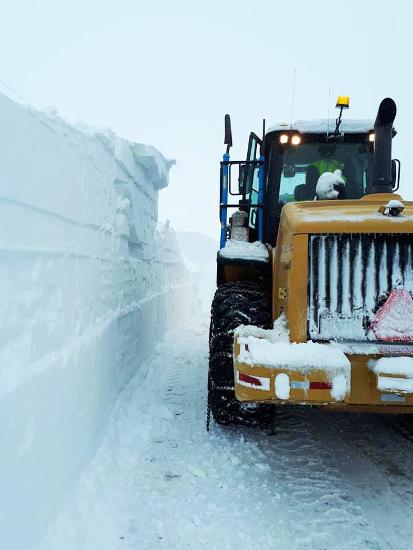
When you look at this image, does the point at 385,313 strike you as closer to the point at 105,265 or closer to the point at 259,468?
the point at 259,468

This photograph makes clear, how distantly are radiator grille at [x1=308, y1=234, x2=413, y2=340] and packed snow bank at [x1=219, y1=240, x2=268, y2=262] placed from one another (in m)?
1.05

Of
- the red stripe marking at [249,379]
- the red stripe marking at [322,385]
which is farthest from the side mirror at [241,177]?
the red stripe marking at [322,385]

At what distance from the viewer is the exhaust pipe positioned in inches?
154

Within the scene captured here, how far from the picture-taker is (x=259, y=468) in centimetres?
373

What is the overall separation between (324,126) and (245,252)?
5.63 feet

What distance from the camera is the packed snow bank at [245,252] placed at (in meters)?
4.37

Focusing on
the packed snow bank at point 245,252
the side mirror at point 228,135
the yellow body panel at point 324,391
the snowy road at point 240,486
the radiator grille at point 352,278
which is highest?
the side mirror at point 228,135

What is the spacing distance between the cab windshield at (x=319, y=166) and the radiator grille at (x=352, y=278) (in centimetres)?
184

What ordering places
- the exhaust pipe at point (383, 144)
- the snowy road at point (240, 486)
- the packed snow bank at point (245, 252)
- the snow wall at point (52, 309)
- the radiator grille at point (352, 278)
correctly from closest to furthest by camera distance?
the snow wall at point (52, 309)
the snowy road at point (240, 486)
the radiator grille at point (352, 278)
the exhaust pipe at point (383, 144)
the packed snow bank at point (245, 252)

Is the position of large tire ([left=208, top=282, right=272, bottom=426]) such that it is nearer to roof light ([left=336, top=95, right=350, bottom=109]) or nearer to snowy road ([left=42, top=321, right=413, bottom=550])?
snowy road ([left=42, top=321, right=413, bottom=550])

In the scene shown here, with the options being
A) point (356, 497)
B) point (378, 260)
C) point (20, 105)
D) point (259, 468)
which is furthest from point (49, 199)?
point (356, 497)

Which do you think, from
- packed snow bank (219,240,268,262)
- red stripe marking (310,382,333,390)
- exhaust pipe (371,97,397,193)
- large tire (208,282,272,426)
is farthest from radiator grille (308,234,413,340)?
packed snow bank (219,240,268,262)

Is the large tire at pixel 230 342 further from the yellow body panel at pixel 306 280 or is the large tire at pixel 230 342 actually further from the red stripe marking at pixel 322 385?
the red stripe marking at pixel 322 385

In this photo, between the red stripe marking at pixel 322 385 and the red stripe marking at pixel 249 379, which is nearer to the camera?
the red stripe marking at pixel 322 385
